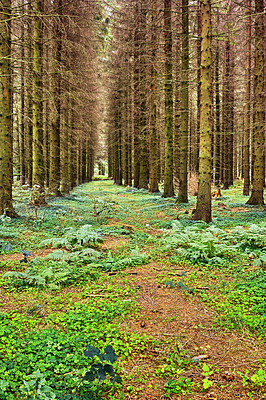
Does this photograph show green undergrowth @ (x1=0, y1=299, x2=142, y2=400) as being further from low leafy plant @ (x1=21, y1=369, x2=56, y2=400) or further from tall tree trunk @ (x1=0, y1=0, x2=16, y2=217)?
tall tree trunk @ (x1=0, y1=0, x2=16, y2=217)

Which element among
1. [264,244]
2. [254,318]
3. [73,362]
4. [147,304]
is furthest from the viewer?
[264,244]

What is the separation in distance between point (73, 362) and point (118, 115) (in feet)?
98.3

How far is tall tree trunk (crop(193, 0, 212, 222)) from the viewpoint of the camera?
9.22 m

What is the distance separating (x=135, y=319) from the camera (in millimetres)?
3896

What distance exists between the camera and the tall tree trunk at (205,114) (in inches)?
363

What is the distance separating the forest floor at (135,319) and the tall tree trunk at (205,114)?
245 centimetres

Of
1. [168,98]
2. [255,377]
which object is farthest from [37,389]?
[168,98]

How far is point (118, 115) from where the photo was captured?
1221 inches

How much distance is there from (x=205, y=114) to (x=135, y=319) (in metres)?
7.27

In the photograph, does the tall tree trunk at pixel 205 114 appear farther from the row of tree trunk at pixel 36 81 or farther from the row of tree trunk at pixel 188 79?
the row of tree trunk at pixel 36 81

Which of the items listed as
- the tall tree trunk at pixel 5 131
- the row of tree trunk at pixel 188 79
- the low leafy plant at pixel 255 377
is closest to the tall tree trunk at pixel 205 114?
the row of tree trunk at pixel 188 79

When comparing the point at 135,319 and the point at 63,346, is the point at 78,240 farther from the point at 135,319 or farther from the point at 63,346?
the point at 63,346

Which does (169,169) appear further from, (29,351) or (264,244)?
(29,351)

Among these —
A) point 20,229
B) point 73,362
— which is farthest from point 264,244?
point 20,229
